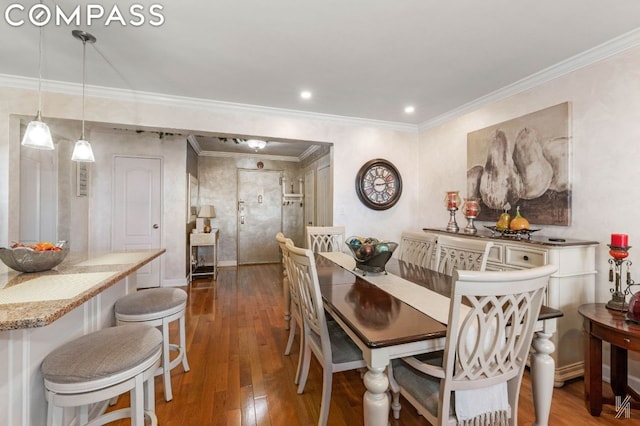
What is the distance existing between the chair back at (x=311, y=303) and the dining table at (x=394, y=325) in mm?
78


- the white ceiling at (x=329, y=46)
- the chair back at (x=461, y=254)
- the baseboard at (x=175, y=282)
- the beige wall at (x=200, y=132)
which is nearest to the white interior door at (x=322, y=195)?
the beige wall at (x=200, y=132)

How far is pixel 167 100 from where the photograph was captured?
9.97ft

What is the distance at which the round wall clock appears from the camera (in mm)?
3785

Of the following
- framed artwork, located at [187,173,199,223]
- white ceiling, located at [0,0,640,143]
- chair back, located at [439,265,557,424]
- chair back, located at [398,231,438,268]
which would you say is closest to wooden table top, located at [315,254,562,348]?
chair back, located at [439,265,557,424]

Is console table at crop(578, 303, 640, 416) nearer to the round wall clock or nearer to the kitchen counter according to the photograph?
the round wall clock

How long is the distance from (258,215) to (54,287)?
5014 millimetres

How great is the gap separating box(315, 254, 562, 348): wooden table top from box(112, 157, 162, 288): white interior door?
3416 mm

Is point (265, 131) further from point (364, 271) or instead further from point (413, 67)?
point (364, 271)

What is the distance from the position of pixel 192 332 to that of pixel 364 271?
6.43 ft

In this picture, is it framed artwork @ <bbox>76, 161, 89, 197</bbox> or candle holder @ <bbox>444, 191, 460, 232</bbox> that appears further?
framed artwork @ <bbox>76, 161, 89, 197</bbox>

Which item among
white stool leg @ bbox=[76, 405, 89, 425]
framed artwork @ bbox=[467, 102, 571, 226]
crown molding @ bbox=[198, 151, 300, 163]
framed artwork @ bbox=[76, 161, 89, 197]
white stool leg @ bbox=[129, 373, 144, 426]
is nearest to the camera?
white stool leg @ bbox=[129, 373, 144, 426]

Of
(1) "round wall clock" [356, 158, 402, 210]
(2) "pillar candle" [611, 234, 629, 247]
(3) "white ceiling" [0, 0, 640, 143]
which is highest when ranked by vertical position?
(3) "white ceiling" [0, 0, 640, 143]

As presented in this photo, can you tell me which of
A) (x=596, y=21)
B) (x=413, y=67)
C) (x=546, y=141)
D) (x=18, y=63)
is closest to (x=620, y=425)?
(x=546, y=141)

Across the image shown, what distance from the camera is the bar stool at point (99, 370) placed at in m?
1.10
